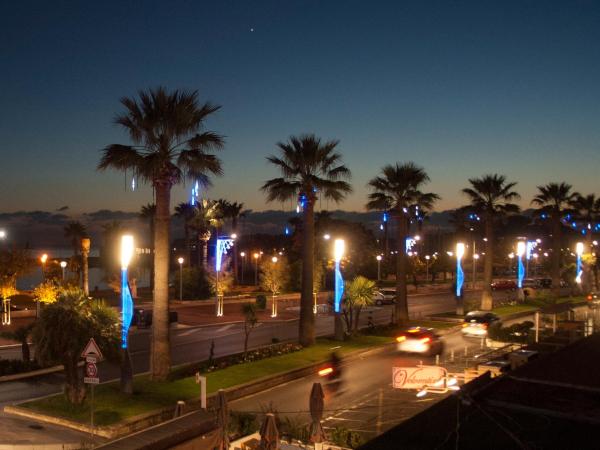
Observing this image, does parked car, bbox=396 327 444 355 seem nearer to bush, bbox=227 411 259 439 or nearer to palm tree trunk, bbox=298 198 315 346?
palm tree trunk, bbox=298 198 315 346

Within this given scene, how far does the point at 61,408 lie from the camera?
16562 mm

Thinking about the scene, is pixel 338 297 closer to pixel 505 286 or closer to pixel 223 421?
pixel 223 421

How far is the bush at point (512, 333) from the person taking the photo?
28.9 m

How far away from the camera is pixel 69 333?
54.0 ft

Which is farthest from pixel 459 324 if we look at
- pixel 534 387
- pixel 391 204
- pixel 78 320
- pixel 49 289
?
pixel 534 387

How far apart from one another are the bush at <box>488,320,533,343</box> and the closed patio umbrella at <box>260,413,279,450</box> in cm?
2033

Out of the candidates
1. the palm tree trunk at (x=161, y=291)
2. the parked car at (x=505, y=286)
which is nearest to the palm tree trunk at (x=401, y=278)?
the palm tree trunk at (x=161, y=291)

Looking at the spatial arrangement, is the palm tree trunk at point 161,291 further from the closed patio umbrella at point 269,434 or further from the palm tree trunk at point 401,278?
the palm tree trunk at point 401,278

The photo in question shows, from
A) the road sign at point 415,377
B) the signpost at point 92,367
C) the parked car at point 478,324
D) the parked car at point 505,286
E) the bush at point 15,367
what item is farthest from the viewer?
the parked car at point 505,286

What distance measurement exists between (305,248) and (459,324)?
13987 mm

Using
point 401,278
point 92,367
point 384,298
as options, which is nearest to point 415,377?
point 92,367

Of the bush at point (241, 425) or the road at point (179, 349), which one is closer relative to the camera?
the bush at point (241, 425)

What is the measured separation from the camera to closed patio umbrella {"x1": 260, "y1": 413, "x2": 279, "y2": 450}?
1087 cm

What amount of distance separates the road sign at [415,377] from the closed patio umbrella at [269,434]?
2.90 metres
